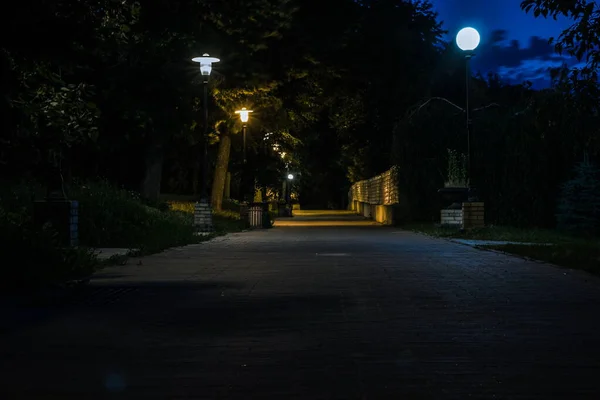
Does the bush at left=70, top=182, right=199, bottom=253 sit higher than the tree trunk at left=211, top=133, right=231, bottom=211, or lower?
lower

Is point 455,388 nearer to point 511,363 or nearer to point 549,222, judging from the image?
point 511,363

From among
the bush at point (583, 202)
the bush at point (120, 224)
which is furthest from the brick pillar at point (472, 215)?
the bush at point (120, 224)

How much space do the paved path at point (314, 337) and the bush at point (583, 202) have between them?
660 inches

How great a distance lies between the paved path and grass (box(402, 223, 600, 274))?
5.84 ft

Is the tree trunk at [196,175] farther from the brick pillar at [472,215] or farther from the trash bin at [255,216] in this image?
the brick pillar at [472,215]

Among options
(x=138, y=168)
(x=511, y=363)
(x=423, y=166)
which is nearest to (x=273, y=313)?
(x=511, y=363)

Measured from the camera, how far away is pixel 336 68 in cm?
5216

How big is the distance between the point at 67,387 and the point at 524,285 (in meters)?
9.34

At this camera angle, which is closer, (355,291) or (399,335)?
(399,335)

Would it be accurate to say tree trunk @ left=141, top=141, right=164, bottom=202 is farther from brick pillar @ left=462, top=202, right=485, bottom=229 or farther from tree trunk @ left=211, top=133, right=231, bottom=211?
brick pillar @ left=462, top=202, right=485, bottom=229

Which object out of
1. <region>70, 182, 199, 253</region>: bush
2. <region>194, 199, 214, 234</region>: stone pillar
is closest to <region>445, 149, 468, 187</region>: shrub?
<region>194, 199, 214, 234</region>: stone pillar

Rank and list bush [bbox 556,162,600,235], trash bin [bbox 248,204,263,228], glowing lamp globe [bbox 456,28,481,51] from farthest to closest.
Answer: trash bin [bbox 248,204,263,228]
bush [bbox 556,162,600,235]
glowing lamp globe [bbox 456,28,481,51]

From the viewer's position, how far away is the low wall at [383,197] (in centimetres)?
4700

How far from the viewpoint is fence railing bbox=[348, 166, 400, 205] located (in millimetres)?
46800
